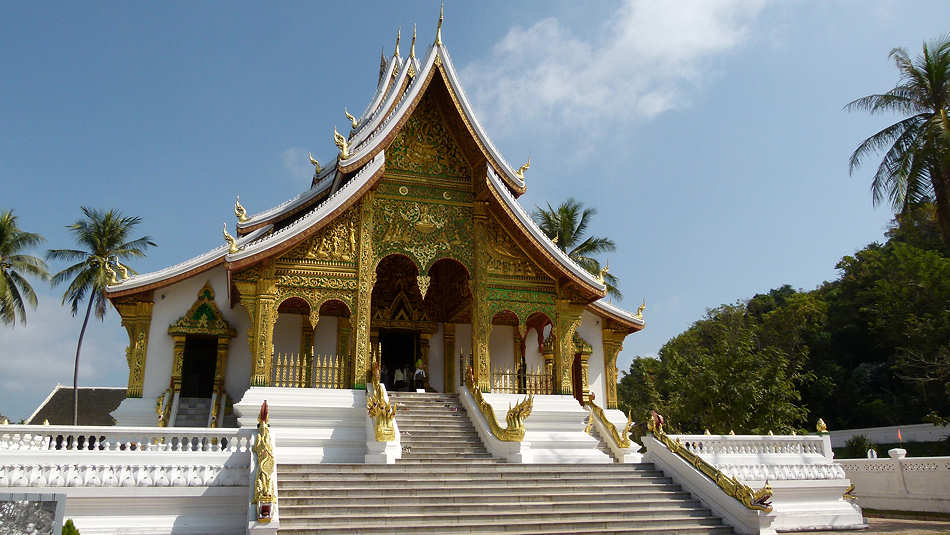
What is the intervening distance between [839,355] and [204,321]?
3332 cm

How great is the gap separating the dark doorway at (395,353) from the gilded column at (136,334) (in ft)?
15.7

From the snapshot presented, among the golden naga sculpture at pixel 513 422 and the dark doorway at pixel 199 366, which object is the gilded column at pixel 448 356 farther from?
the dark doorway at pixel 199 366

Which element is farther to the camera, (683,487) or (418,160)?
(418,160)

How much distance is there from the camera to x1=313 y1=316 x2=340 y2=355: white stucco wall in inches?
576

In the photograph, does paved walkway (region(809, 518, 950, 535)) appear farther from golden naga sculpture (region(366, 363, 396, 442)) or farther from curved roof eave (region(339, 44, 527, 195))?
curved roof eave (region(339, 44, 527, 195))

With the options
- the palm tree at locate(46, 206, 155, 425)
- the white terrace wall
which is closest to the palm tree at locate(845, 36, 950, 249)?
the white terrace wall

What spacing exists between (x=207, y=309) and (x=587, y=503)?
879cm

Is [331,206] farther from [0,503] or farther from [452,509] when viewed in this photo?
[0,503]

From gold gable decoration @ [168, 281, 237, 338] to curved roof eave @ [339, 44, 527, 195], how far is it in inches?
150

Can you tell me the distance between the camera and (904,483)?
12641 millimetres

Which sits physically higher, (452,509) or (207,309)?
(207,309)

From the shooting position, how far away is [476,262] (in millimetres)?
13555

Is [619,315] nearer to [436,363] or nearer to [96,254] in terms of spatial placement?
[436,363]

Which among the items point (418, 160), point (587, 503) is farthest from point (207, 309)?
point (587, 503)
